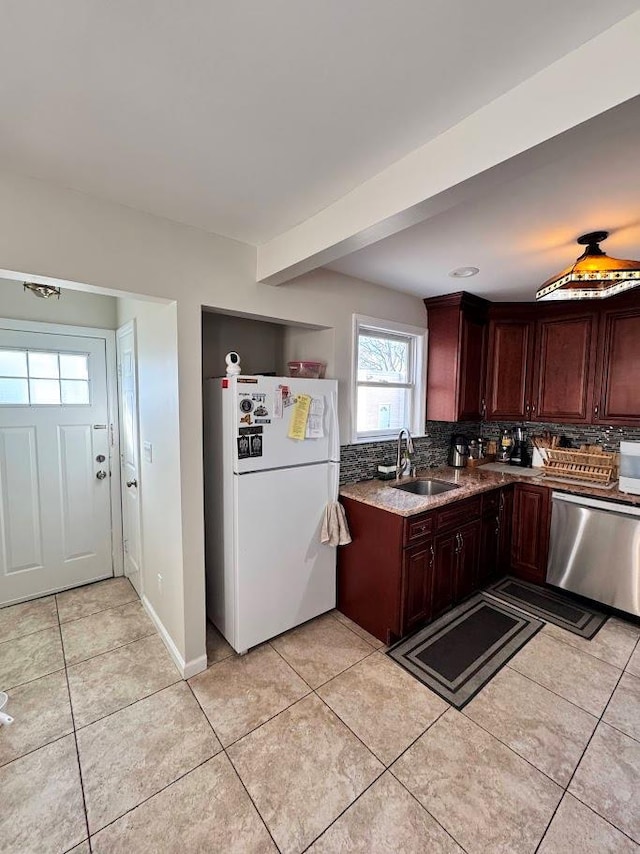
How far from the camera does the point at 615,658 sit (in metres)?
2.25

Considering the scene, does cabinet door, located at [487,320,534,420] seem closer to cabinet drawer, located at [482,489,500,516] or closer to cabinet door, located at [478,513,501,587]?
cabinet drawer, located at [482,489,500,516]

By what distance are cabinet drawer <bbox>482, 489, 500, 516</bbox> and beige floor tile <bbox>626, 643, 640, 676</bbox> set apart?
112 cm

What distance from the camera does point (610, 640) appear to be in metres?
2.41

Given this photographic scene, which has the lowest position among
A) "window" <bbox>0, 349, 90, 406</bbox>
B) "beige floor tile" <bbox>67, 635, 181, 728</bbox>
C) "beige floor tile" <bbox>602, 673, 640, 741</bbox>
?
"beige floor tile" <bbox>67, 635, 181, 728</bbox>

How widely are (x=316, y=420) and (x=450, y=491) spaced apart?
3.67 feet

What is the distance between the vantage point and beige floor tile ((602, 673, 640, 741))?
5.86ft

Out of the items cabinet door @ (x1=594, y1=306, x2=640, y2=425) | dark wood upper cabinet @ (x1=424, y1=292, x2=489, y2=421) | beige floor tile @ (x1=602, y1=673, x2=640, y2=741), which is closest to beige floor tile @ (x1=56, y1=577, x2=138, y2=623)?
dark wood upper cabinet @ (x1=424, y1=292, x2=489, y2=421)

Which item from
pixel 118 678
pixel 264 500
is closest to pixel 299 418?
pixel 264 500

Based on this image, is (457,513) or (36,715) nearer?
(36,715)

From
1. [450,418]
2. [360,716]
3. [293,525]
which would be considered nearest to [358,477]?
[293,525]

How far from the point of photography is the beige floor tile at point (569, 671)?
1.96 m

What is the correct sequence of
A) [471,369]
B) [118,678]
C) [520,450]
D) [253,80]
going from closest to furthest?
[253,80] < [118,678] < [471,369] < [520,450]

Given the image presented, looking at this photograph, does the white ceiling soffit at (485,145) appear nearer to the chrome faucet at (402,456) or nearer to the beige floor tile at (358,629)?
the chrome faucet at (402,456)

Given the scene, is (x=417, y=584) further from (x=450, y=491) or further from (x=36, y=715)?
(x=36, y=715)
